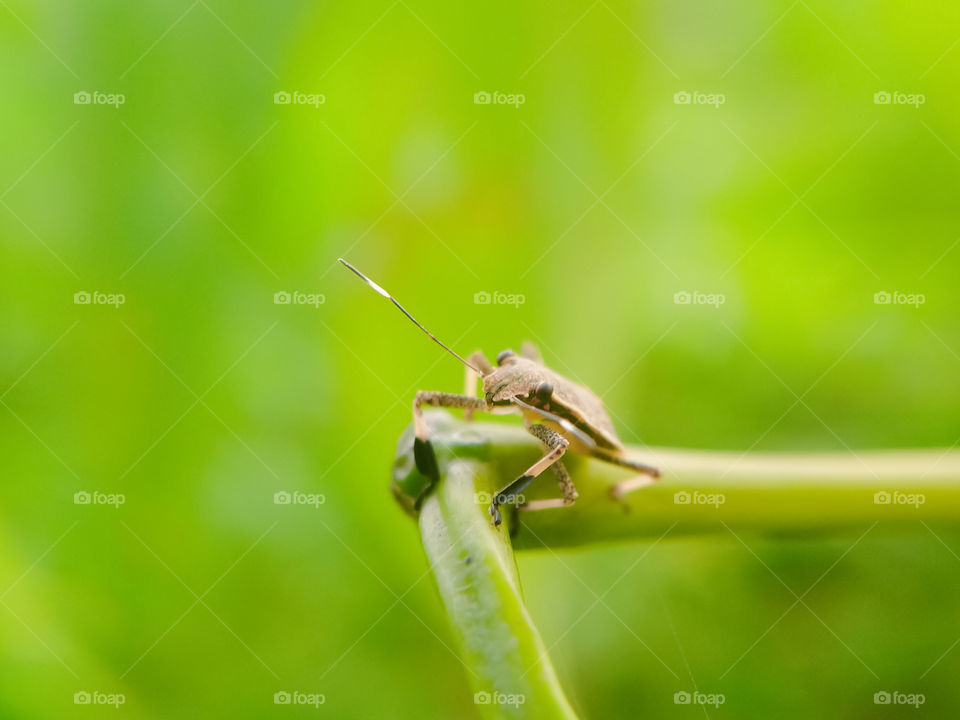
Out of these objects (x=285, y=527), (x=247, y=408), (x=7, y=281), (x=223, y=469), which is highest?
(x=7, y=281)

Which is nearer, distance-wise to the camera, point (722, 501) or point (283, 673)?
point (722, 501)

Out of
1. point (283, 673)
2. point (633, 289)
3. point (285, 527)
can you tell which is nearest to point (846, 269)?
point (633, 289)

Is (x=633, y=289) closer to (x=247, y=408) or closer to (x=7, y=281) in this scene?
(x=247, y=408)
